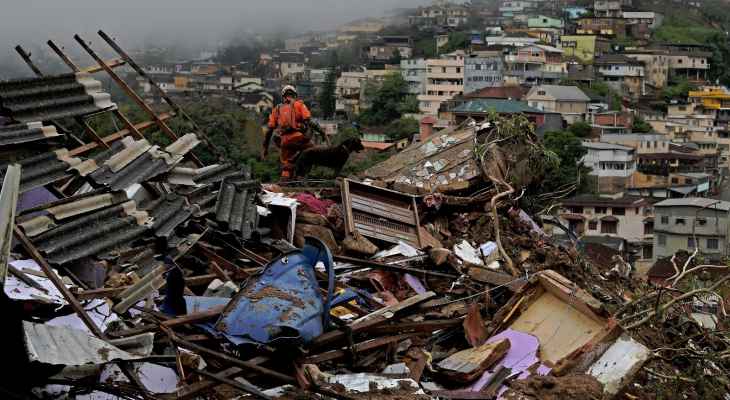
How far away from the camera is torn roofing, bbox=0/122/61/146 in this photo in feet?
18.1

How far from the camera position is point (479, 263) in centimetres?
685

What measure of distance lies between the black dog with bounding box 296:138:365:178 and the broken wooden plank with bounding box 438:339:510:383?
359 centimetres

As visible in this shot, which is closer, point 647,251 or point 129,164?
point 129,164

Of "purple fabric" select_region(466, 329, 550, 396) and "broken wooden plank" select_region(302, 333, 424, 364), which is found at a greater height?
"broken wooden plank" select_region(302, 333, 424, 364)

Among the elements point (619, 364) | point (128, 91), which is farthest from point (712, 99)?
point (619, 364)

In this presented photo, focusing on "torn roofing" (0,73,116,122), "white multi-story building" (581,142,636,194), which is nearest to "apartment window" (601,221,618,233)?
"white multi-story building" (581,142,636,194)

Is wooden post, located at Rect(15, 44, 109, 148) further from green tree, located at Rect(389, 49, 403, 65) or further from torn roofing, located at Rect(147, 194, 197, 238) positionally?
green tree, located at Rect(389, 49, 403, 65)

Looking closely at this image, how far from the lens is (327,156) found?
8562mm

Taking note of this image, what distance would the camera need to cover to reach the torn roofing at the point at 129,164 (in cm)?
588

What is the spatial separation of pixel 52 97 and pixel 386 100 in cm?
6615

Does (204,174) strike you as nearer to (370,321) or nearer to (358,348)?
(370,321)

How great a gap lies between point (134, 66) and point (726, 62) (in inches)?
3367

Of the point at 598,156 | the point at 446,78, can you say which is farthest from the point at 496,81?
the point at 598,156

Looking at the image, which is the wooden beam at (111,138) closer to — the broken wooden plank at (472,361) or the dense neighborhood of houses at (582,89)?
the broken wooden plank at (472,361)
